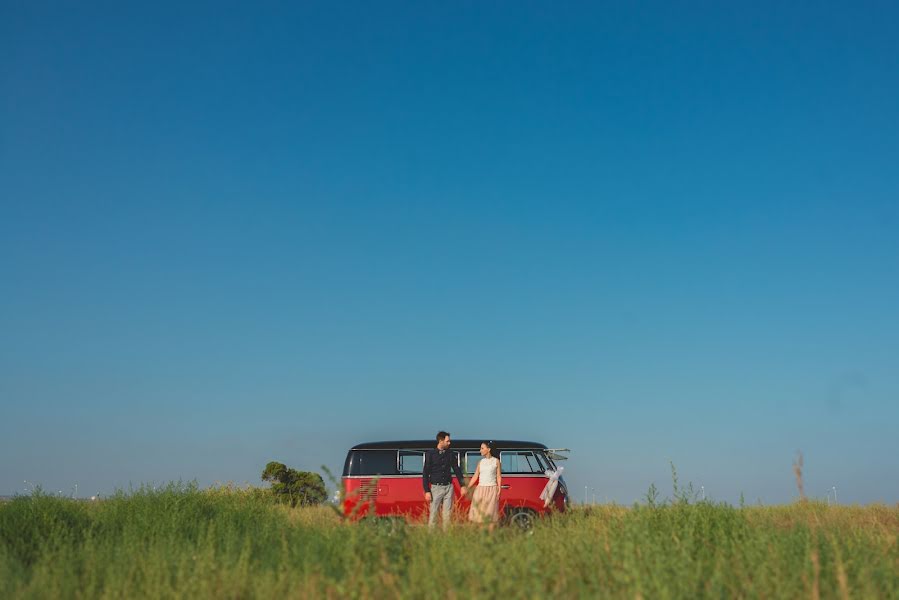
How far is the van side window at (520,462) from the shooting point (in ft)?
61.2

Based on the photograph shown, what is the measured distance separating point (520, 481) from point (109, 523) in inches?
358

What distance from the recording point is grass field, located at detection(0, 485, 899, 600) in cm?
842

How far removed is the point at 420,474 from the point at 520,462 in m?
2.46

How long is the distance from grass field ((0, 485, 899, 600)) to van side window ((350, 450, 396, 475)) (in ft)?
15.1

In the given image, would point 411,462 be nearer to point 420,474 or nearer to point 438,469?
point 420,474

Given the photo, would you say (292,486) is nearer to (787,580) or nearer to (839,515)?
(839,515)

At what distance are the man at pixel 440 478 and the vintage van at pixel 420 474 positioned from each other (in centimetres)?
173

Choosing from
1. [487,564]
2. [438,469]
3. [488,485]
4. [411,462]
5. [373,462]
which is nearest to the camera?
[487,564]

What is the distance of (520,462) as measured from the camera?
61.5ft

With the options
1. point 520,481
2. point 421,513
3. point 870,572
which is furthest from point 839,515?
point 870,572

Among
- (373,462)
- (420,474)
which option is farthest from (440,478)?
(373,462)

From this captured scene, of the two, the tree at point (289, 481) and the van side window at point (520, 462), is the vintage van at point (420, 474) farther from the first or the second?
the tree at point (289, 481)

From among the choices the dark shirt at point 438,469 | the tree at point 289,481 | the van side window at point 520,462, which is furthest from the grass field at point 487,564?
the tree at point 289,481

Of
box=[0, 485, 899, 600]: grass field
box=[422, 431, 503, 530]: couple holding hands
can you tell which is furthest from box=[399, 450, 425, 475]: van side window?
box=[0, 485, 899, 600]: grass field
